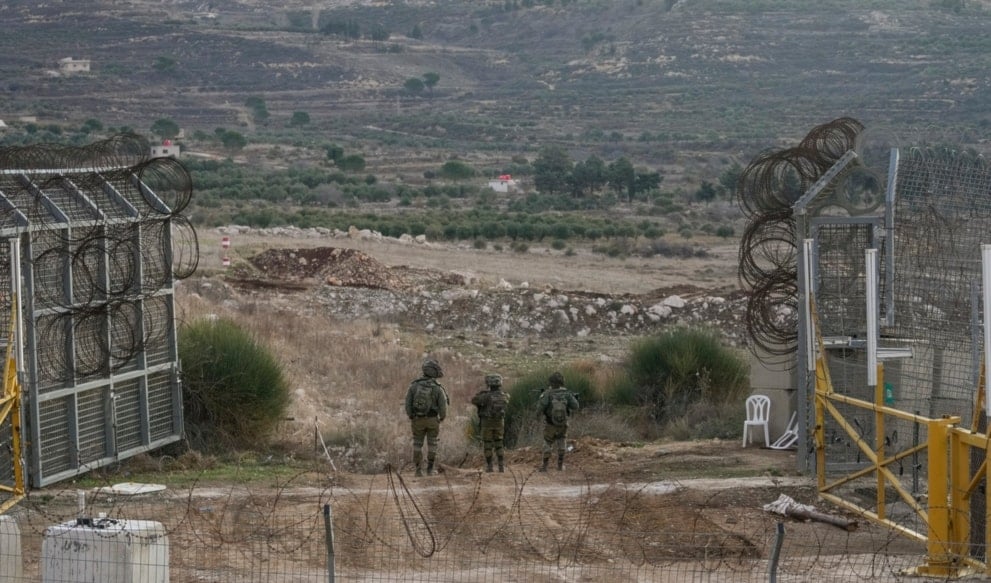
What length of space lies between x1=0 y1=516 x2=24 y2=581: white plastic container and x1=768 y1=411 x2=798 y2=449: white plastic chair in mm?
10749

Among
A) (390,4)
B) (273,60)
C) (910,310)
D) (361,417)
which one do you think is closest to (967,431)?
(910,310)

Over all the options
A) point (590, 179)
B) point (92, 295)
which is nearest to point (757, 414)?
point (92, 295)

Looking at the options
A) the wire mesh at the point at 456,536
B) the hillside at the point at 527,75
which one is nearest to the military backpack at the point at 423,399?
the wire mesh at the point at 456,536

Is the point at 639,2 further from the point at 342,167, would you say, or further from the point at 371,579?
the point at 371,579

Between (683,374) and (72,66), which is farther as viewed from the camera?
(72,66)

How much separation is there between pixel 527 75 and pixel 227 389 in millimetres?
106575

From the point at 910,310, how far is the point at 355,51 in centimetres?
11601

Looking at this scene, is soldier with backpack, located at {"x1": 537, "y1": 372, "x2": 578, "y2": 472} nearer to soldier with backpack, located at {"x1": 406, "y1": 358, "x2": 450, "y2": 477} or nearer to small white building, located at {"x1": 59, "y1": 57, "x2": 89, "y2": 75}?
soldier with backpack, located at {"x1": 406, "y1": 358, "x2": 450, "y2": 477}

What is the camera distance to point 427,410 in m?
17.1

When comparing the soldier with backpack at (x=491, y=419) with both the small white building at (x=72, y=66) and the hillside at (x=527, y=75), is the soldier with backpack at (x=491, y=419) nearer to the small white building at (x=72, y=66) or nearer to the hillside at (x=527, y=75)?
the hillside at (x=527, y=75)

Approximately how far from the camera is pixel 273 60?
12394 centimetres

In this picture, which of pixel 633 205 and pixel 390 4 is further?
pixel 390 4

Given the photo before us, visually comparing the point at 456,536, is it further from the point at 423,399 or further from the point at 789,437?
the point at 789,437

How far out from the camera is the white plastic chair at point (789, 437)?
18.7m
